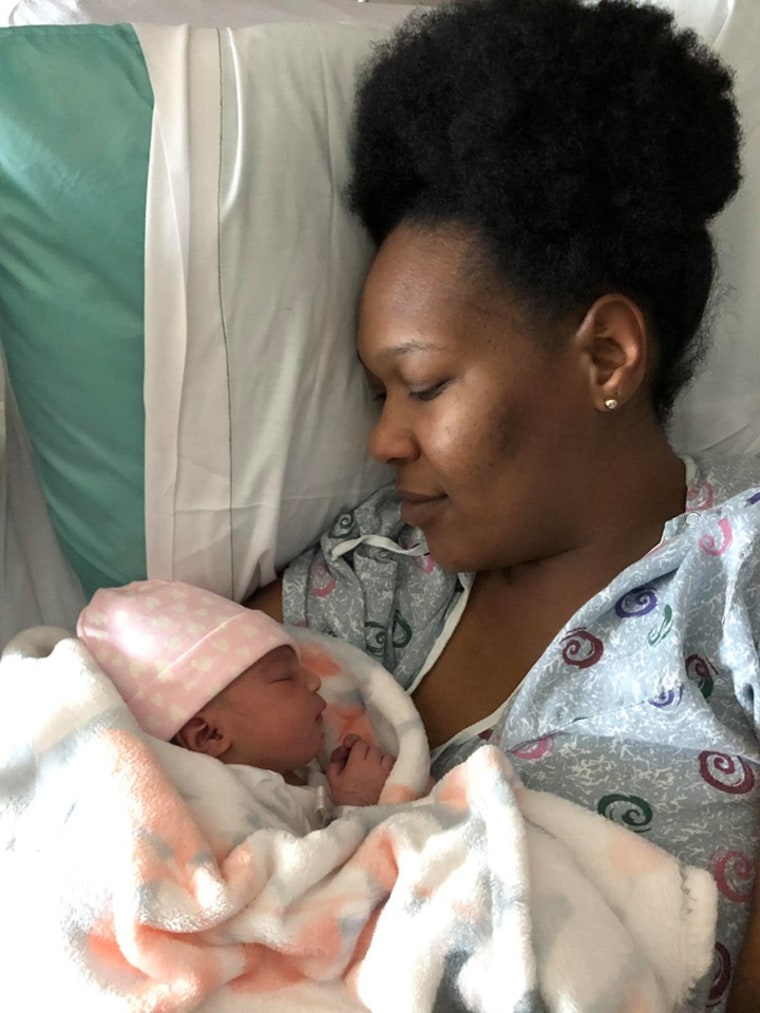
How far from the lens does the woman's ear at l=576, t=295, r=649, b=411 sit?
985 millimetres

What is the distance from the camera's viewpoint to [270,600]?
1164mm

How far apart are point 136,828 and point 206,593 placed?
30 centimetres

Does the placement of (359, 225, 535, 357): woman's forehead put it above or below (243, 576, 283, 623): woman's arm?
above

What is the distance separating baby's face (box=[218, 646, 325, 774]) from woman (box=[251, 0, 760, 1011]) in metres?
0.16

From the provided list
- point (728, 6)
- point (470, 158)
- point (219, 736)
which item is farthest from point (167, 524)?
point (728, 6)

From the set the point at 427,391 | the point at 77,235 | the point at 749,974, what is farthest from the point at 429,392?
the point at 749,974

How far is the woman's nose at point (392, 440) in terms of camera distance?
1.02 m

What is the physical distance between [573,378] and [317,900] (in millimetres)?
535

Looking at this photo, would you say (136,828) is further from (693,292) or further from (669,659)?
(693,292)

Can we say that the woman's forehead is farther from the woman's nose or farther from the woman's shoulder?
the woman's shoulder

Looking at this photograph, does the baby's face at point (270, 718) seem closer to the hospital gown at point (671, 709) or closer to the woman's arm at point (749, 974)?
the hospital gown at point (671, 709)

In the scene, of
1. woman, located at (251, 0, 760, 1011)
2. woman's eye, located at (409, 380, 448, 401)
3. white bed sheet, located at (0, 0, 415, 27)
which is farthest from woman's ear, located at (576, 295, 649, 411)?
white bed sheet, located at (0, 0, 415, 27)

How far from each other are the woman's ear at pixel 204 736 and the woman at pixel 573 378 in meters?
0.24

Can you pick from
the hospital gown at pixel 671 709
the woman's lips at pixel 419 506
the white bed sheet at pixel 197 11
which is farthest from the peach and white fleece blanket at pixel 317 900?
the white bed sheet at pixel 197 11
